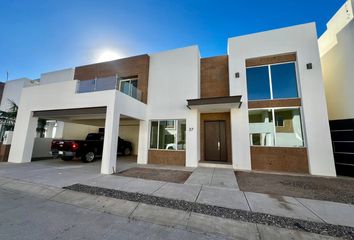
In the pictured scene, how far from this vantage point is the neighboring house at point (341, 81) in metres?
7.30

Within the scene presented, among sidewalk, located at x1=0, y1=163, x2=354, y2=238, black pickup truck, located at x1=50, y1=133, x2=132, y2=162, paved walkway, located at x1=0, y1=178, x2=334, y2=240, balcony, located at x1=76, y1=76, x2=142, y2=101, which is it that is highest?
→ balcony, located at x1=76, y1=76, x2=142, y2=101

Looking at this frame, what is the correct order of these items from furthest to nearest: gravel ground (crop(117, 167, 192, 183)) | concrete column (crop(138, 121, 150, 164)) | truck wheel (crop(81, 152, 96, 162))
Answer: concrete column (crop(138, 121, 150, 164)) < truck wheel (crop(81, 152, 96, 162)) < gravel ground (crop(117, 167, 192, 183))

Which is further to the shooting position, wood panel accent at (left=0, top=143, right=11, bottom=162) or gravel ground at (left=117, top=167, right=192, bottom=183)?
wood panel accent at (left=0, top=143, right=11, bottom=162)

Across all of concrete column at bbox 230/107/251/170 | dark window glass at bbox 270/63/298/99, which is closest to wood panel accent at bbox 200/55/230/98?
concrete column at bbox 230/107/251/170

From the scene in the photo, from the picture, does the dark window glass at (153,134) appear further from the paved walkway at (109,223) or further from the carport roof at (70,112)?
the paved walkway at (109,223)

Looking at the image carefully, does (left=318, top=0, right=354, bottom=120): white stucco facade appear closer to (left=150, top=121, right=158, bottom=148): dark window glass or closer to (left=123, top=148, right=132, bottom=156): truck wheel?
(left=150, top=121, right=158, bottom=148): dark window glass

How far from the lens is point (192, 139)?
9188 mm

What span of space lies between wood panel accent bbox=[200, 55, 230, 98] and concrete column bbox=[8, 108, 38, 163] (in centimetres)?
1176

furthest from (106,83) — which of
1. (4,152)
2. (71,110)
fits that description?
(4,152)

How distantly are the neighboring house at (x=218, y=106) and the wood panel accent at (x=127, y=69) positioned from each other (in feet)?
0.26

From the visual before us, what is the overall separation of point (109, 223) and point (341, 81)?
12776 millimetres

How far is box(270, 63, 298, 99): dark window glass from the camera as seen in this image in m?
8.33

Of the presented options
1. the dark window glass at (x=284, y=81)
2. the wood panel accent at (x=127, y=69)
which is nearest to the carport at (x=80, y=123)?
the wood panel accent at (x=127, y=69)

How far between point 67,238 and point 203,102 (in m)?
7.41
